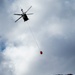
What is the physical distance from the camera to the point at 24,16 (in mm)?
111125
